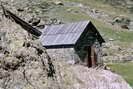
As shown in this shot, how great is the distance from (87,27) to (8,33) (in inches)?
962

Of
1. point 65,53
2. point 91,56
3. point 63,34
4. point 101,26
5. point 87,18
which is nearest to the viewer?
point 65,53

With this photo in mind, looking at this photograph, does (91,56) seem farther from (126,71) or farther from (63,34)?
(126,71)

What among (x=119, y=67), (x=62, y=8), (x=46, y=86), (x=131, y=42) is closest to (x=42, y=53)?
(x=46, y=86)

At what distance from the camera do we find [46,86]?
1345 centimetres

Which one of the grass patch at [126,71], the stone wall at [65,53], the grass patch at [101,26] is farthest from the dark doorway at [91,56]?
the grass patch at [101,26]

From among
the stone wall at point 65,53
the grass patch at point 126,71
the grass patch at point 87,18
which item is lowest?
the grass patch at point 87,18

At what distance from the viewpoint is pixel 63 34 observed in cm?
3728

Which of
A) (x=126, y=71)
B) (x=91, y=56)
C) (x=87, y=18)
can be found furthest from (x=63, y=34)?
(x=87, y=18)

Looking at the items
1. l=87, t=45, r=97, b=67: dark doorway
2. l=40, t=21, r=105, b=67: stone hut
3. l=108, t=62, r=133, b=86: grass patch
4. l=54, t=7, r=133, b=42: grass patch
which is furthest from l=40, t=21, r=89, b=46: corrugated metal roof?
l=54, t=7, r=133, b=42: grass patch

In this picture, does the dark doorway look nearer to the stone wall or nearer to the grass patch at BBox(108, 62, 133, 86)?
the stone wall

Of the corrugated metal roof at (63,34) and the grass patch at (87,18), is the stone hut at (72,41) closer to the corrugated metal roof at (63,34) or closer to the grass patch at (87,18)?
the corrugated metal roof at (63,34)

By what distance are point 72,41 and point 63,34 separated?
5.35ft

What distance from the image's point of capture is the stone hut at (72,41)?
36.6 meters

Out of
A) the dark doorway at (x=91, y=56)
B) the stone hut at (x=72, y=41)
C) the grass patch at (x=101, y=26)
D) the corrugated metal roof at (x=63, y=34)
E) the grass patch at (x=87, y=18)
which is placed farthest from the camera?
the grass patch at (x=87, y=18)
